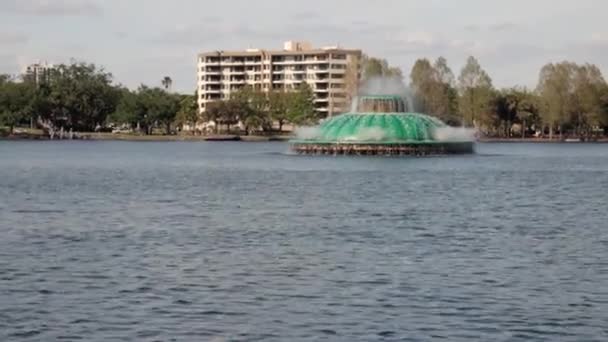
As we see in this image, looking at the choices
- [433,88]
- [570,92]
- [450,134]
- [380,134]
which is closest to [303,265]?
[380,134]

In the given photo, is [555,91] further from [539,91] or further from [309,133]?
[309,133]

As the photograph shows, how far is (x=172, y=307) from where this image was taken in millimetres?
24078

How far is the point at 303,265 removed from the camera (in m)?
30.4

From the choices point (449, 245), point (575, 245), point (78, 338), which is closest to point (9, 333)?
point (78, 338)

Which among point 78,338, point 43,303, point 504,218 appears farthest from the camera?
point 504,218

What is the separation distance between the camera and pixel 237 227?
135ft

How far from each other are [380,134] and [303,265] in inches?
3372

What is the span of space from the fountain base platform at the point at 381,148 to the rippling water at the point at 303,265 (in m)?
53.1

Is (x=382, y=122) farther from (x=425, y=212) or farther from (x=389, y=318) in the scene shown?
(x=389, y=318)

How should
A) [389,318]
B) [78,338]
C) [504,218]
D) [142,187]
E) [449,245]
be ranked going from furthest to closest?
[142,187], [504,218], [449,245], [389,318], [78,338]

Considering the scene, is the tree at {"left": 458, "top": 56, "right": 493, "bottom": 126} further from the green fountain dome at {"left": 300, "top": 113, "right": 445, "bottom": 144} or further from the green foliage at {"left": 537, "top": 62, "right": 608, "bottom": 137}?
the green fountain dome at {"left": 300, "top": 113, "right": 445, "bottom": 144}

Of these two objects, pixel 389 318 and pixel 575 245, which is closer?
pixel 389 318

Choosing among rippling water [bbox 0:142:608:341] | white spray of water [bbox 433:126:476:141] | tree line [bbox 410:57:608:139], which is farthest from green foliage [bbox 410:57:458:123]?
rippling water [bbox 0:142:608:341]

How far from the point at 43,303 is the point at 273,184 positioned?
45.6 metres
